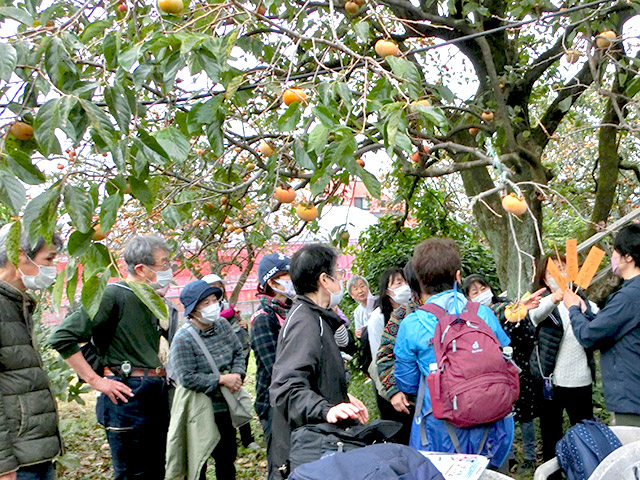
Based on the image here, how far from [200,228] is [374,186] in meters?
2.55

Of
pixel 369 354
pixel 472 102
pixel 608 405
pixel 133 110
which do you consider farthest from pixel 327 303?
pixel 472 102

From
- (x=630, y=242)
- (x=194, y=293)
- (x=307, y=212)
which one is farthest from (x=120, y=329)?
(x=630, y=242)

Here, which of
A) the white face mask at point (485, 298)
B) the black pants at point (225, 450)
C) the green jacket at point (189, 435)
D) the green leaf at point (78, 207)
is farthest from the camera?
the white face mask at point (485, 298)

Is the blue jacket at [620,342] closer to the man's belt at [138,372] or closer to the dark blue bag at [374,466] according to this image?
the dark blue bag at [374,466]

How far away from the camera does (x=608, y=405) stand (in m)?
2.74

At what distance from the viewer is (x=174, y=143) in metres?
1.85

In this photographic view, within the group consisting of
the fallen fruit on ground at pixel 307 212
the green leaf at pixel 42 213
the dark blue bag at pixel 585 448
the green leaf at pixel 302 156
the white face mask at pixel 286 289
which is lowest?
the dark blue bag at pixel 585 448

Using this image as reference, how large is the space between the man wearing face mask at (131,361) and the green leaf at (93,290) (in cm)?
132

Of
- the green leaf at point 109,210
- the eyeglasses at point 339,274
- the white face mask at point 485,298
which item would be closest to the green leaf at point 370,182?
the eyeglasses at point 339,274

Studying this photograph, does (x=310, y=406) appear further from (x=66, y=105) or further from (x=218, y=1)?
(x=218, y=1)

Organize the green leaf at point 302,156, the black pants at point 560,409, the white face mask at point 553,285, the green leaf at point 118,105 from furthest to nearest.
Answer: the black pants at point 560,409
the white face mask at point 553,285
the green leaf at point 302,156
the green leaf at point 118,105

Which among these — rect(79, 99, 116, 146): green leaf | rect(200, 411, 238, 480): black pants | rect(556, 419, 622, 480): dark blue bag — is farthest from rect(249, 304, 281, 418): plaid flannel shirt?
rect(79, 99, 116, 146): green leaf

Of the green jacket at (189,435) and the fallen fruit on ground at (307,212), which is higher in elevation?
the fallen fruit on ground at (307,212)

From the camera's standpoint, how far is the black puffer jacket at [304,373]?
77.7 inches
